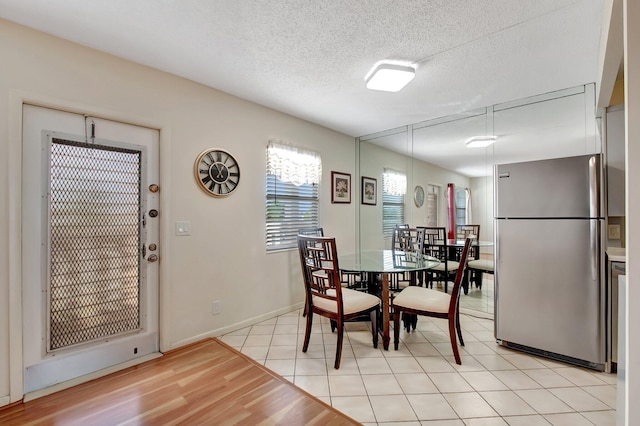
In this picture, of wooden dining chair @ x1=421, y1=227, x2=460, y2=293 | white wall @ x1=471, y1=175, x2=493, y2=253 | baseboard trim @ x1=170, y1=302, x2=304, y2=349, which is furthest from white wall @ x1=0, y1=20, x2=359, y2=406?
white wall @ x1=471, y1=175, x2=493, y2=253

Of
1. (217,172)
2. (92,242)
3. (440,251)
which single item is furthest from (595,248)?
(92,242)

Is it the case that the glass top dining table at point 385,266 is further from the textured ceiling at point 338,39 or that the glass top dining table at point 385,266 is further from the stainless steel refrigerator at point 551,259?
the textured ceiling at point 338,39

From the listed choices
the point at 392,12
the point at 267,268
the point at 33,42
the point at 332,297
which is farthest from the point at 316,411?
the point at 33,42

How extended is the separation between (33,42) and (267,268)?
2558mm

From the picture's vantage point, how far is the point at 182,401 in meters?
1.76

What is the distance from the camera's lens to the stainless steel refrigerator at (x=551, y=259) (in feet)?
6.74

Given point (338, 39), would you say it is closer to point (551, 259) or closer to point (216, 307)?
point (551, 259)

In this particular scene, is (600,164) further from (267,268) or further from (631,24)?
(267,268)

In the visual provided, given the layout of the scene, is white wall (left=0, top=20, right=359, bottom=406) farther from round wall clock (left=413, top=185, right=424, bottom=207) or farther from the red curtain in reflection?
the red curtain in reflection

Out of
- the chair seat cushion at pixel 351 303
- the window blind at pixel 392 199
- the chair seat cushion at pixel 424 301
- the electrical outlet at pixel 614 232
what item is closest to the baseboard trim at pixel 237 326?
the chair seat cushion at pixel 351 303

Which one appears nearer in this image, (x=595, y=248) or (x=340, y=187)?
(x=595, y=248)

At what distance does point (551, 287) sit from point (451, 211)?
1446 millimetres

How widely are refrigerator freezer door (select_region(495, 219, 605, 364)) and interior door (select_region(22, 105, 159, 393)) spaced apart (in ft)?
10.1

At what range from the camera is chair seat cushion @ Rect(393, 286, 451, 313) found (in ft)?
7.39
